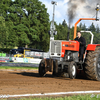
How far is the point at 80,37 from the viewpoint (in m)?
11.1

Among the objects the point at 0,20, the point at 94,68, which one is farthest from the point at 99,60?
the point at 0,20

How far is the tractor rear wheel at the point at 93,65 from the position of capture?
1024 centimetres

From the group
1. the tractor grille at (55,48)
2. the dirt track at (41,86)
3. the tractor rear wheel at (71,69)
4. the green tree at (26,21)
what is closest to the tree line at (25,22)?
the green tree at (26,21)

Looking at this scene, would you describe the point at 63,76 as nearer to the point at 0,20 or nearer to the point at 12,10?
the point at 0,20

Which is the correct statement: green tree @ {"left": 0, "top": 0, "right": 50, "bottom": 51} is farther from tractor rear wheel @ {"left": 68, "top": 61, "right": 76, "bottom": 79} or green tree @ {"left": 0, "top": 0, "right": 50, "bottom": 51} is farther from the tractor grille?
tractor rear wheel @ {"left": 68, "top": 61, "right": 76, "bottom": 79}

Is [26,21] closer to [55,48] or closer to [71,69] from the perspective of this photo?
[55,48]

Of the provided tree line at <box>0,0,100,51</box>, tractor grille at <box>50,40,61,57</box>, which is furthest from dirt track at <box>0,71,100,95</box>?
tree line at <box>0,0,100,51</box>

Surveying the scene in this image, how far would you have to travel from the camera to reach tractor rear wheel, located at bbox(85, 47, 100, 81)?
1024 cm

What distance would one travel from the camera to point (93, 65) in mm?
10234

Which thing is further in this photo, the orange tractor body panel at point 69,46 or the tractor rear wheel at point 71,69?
the orange tractor body panel at point 69,46

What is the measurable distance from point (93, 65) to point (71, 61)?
1049 mm

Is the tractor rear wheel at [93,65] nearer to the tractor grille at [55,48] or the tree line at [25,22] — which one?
the tractor grille at [55,48]

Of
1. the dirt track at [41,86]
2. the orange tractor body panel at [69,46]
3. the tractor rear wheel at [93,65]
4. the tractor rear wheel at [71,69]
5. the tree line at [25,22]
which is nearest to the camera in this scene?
the dirt track at [41,86]

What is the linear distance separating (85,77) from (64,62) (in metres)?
1.80
